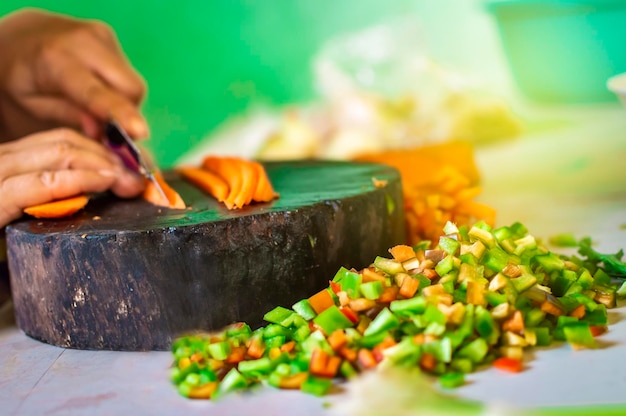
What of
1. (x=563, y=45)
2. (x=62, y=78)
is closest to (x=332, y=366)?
(x=62, y=78)

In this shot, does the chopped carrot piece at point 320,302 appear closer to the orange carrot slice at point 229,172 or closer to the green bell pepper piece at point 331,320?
the green bell pepper piece at point 331,320

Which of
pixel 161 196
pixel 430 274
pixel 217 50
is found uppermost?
pixel 217 50

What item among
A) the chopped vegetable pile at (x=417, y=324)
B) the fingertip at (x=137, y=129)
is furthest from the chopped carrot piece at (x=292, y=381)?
the fingertip at (x=137, y=129)

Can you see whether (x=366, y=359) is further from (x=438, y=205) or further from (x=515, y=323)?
(x=438, y=205)

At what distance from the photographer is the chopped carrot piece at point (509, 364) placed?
1284mm

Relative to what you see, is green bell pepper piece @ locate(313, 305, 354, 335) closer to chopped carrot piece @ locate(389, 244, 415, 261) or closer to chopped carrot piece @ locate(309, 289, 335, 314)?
chopped carrot piece @ locate(309, 289, 335, 314)

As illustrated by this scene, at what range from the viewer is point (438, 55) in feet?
14.2

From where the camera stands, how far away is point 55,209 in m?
1.76

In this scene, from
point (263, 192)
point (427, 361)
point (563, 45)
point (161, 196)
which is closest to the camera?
point (427, 361)

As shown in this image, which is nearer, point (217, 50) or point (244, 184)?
point (244, 184)

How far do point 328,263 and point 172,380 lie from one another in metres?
0.42

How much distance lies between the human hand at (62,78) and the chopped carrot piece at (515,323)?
3.68 feet

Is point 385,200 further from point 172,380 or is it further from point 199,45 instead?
point 199,45

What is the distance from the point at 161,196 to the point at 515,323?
0.88 metres
